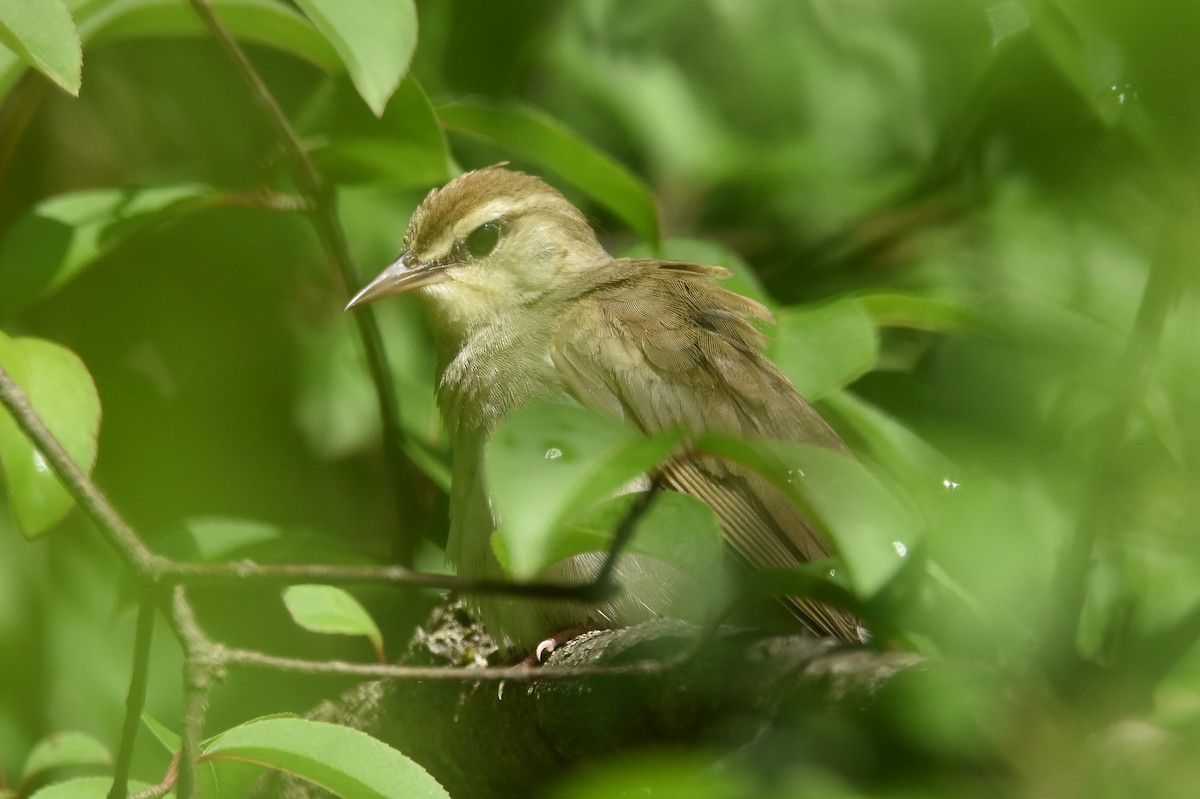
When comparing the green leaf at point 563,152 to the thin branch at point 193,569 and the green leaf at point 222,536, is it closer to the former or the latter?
the green leaf at point 222,536

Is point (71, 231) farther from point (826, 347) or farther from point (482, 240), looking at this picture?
point (826, 347)

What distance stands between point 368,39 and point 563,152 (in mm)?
903

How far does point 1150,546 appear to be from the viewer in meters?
0.92

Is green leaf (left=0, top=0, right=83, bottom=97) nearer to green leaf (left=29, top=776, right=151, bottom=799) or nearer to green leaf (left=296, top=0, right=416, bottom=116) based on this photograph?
green leaf (left=296, top=0, right=416, bottom=116)

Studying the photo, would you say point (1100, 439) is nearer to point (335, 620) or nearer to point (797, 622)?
point (797, 622)

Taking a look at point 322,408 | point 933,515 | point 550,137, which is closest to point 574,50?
point 550,137

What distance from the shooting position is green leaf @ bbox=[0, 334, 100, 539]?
6.98 ft

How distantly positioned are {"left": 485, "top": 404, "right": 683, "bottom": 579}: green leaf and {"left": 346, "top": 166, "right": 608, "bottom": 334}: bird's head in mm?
1988

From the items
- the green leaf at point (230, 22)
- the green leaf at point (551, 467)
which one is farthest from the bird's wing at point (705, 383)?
the green leaf at point (551, 467)

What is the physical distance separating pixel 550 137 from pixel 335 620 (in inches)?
44.4

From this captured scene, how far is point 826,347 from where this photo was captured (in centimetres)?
235

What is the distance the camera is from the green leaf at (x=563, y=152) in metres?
2.72

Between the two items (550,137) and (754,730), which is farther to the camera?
(550,137)

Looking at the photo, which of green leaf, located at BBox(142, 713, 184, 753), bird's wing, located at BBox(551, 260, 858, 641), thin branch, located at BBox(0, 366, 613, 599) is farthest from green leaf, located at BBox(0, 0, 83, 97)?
bird's wing, located at BBox(551, 260, 858, 641)
